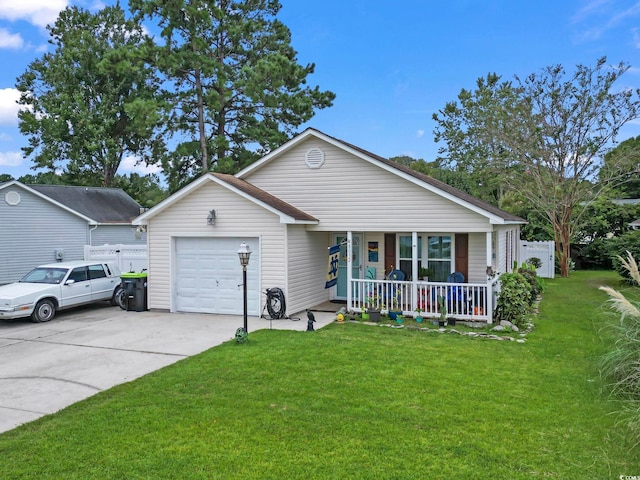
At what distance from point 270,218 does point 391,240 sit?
381cm

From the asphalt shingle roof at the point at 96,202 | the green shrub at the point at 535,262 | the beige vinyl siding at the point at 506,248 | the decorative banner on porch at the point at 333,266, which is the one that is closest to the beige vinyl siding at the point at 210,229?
the decorative banner on porch at the point at 333,266

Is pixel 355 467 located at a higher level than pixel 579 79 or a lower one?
lower

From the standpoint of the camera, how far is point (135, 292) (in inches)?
528

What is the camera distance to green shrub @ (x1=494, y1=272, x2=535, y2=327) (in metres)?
11.2

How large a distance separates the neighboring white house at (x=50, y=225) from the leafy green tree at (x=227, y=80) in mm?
5574

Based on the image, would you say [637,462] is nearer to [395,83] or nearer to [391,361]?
[391,361]

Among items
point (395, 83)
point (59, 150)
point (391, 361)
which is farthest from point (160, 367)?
point (59, 150)

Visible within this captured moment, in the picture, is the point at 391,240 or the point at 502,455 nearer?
the point at 502,455

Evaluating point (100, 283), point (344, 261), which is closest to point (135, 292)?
point (100, 283)

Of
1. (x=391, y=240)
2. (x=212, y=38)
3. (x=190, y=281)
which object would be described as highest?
(x=212, y=38)

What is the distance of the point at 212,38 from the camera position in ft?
95.1

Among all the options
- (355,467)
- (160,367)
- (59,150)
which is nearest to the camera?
(355,467)

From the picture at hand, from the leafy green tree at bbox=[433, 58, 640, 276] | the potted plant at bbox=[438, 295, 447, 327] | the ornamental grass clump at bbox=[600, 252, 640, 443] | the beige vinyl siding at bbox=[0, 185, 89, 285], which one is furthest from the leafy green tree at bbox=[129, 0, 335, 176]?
the ornamental grass clump at bbox=[600, 252, 640, 443]

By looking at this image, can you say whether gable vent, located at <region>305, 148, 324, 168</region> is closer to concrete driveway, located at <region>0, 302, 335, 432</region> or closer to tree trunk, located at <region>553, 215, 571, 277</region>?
concrete driveway, located at <region>0, 302, 335, 432</region>
